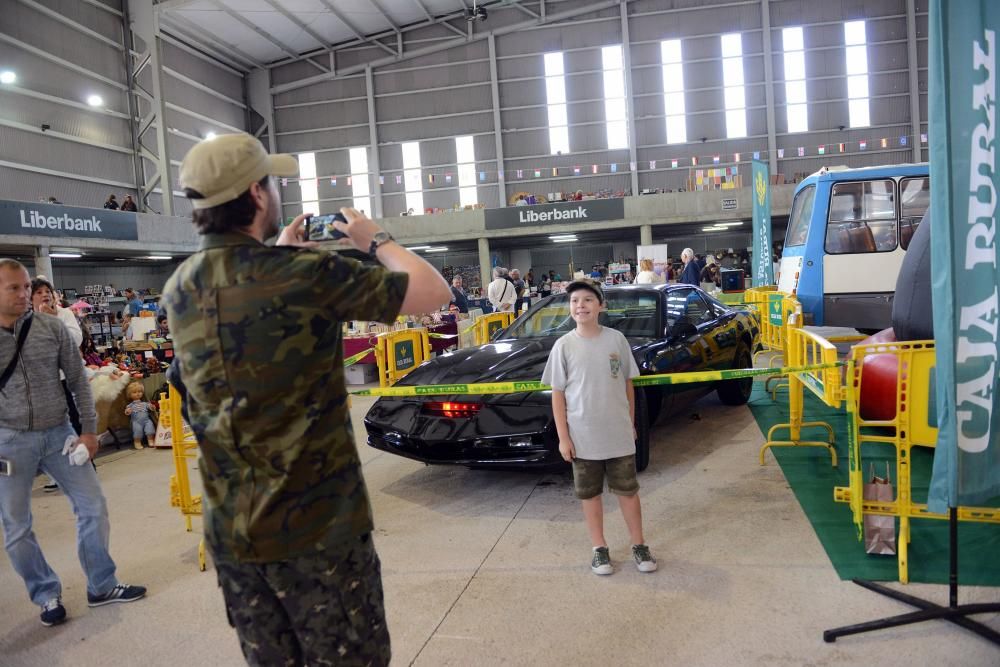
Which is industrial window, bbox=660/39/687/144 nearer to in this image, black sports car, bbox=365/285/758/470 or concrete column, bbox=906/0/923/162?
concrete column, bbox=906/0/923/162

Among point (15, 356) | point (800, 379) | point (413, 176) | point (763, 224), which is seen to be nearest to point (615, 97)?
point (413, 176)

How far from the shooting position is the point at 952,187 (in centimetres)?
271

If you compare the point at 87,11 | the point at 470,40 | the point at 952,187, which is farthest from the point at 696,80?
the point at 952,187

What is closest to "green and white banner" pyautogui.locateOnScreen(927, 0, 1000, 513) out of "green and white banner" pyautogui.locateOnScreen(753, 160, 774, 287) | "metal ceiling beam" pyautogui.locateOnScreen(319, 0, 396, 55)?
"green and white banner" pyautogui.locateOnScreen(753, 160, 774, 287)

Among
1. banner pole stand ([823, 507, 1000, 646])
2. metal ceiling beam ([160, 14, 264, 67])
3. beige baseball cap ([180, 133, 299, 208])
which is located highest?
metal ceiling beam ([160, 14, 264, 67])

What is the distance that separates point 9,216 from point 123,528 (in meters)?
12.4

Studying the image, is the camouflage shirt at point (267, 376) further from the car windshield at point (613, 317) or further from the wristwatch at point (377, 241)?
the car windshield at point (613, 317)

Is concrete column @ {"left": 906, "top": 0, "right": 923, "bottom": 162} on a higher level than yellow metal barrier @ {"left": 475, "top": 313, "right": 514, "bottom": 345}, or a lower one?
higher

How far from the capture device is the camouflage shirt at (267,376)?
60.7 inches

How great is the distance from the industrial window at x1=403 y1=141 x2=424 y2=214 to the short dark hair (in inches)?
1116

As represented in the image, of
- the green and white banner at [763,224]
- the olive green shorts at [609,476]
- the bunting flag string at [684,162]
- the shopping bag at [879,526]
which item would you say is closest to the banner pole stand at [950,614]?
the shopping bag at [879,526]

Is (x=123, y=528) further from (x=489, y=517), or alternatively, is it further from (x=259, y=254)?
(x=259, y=254)

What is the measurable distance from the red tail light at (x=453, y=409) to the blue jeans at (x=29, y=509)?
6.90ft

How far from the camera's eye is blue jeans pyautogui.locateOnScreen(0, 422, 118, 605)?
3424 millimetres
